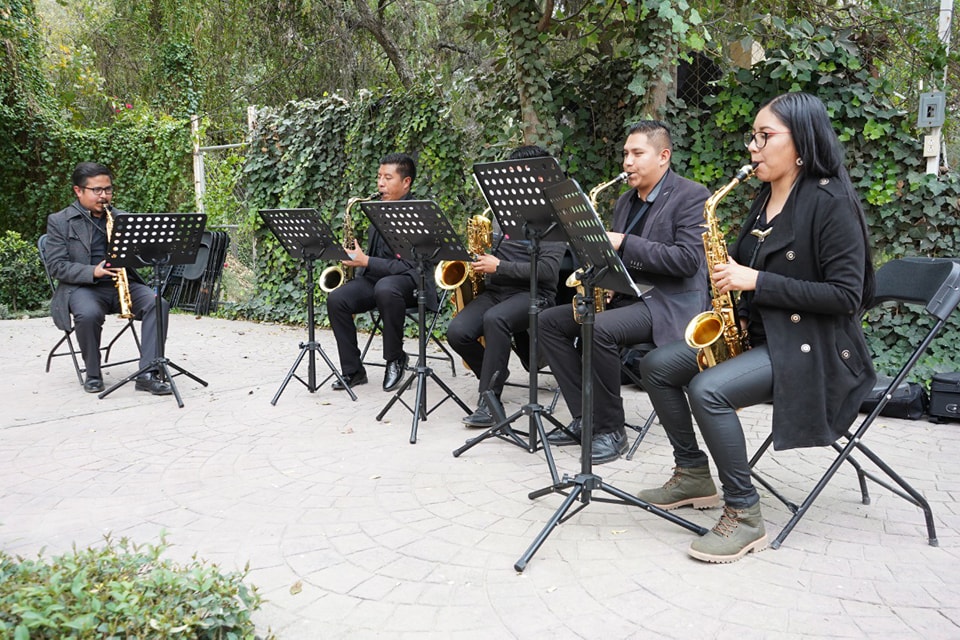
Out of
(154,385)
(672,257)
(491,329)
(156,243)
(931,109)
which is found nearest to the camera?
(672,257)

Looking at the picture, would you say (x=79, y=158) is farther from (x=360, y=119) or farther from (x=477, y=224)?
(x=477, y=224)

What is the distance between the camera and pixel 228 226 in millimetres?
10148

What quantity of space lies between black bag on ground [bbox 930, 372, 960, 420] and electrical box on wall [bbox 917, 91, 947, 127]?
1.74 meters

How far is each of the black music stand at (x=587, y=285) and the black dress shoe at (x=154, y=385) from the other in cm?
373

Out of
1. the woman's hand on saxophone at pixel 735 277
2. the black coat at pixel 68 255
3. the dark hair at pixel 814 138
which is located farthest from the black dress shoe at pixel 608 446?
the black coat at pixel 68 255

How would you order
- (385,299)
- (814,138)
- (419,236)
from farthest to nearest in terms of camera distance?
(385,299) < (419,236) < (814,138)

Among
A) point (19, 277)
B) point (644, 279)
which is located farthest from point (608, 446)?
point (19, 277)

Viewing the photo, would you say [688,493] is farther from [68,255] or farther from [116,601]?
[68,255]

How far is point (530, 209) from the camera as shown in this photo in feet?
12.6

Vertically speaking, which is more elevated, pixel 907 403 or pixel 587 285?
pixel 587 285

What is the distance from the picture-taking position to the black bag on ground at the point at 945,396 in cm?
492

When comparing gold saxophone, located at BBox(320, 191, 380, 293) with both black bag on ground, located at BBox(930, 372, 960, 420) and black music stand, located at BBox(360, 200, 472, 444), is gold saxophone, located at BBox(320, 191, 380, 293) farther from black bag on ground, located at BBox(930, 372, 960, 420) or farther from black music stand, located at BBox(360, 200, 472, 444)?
black bag on ground, located at BBox(930, 372, 960, 420)

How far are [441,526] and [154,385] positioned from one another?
136 inches

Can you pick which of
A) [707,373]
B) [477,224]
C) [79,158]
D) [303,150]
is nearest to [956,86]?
[477,224]
